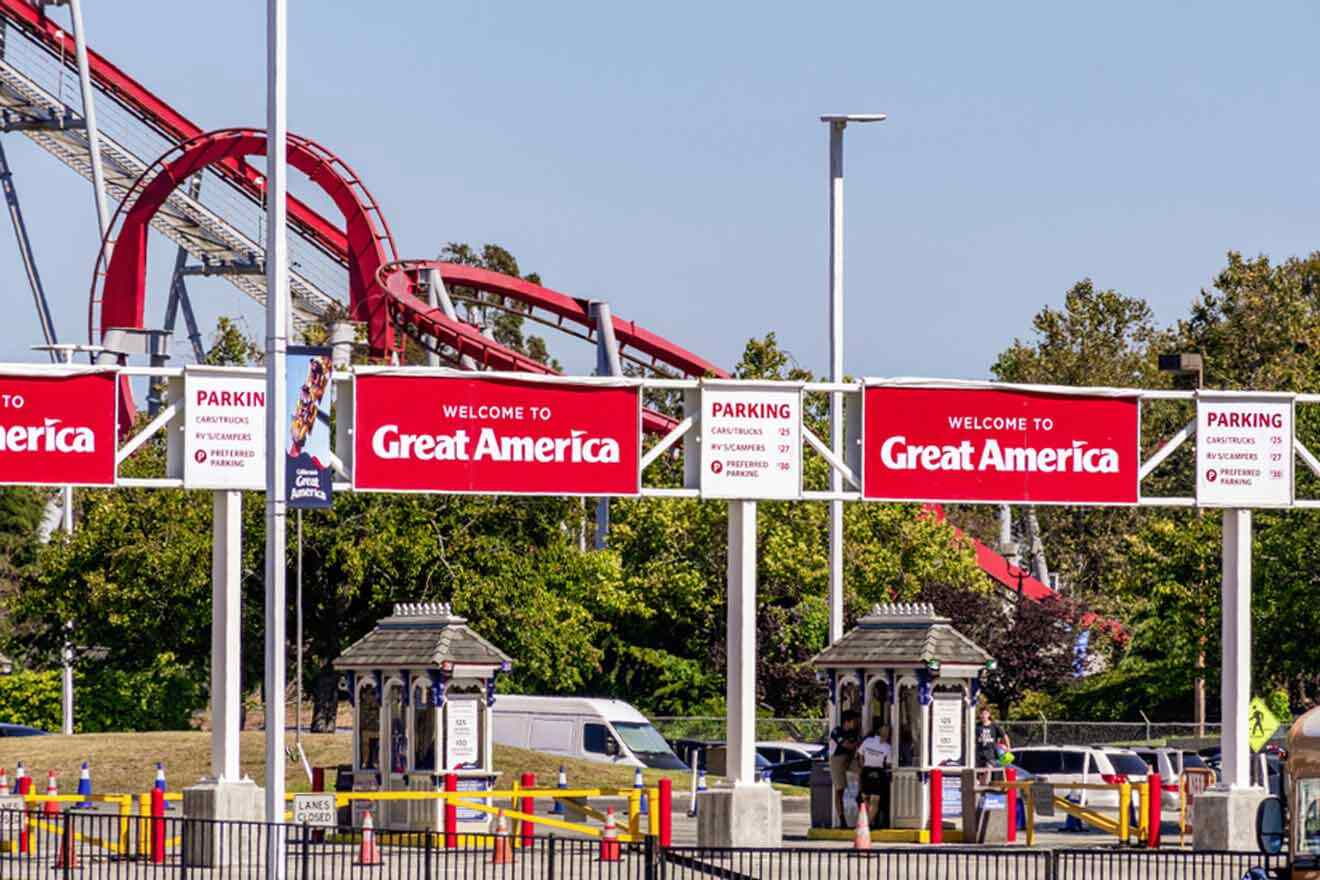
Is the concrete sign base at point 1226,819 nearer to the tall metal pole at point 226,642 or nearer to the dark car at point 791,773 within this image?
the tall metal pole at point 226,642

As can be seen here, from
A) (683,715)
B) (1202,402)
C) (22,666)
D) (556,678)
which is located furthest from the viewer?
(22,666)

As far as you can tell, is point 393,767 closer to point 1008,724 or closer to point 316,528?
point 316,528

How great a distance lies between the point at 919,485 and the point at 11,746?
23.4 meters

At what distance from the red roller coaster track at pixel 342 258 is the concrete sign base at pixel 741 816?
31.0 metres

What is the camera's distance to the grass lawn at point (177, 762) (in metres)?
43.1

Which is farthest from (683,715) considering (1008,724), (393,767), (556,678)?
(393,767)

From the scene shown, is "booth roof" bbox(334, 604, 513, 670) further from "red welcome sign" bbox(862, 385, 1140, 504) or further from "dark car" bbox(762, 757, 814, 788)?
"dark car" bbox(762, 757, 814, 788)

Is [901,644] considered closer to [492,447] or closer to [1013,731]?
[492,447]

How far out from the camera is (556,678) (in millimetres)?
57750

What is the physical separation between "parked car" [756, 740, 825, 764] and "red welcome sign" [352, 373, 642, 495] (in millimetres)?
20598

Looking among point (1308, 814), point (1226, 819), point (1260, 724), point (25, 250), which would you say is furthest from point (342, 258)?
point (1308, 814)

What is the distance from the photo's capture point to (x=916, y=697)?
3209cm

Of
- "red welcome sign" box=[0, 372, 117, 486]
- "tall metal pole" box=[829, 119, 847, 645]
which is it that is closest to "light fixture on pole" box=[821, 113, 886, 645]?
"tall metal pole" box=[829, 119, 847, 645]

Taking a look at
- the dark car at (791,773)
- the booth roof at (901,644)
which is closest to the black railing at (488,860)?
the booth roof at (901,644)
